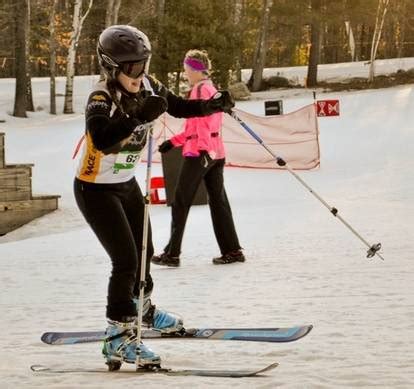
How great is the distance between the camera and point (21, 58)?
100 feet

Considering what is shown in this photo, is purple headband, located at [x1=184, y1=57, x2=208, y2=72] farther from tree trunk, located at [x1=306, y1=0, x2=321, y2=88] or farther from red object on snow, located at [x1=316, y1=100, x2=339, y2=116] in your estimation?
tree trunk, located at [x1=306, y1=0, x2=321, y2=88]

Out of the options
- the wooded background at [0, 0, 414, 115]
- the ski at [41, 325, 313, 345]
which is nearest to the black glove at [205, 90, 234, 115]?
the ski at [41, 325, 313, 345]

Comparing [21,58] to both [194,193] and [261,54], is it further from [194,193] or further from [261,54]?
[194,193]

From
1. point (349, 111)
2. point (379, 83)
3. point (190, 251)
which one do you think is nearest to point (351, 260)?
point (190, 251)

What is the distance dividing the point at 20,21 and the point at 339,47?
36762 millimetres

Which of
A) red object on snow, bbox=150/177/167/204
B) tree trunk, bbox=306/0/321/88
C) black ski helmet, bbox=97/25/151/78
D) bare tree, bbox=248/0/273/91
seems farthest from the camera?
tree trunk, bbox=306/0/321/88

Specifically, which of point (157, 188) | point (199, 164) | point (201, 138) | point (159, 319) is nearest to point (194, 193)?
point (199, 164)

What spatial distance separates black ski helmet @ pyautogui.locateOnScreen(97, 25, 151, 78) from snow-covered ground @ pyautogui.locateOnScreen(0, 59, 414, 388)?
1.55 m

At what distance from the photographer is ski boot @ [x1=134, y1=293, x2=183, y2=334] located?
510 centimetres

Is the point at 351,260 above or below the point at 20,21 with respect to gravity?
below

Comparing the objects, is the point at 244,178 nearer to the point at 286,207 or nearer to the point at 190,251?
the point at 286,207

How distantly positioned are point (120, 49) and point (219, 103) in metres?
0.96

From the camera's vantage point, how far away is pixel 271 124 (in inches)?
723

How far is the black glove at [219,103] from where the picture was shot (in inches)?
206
